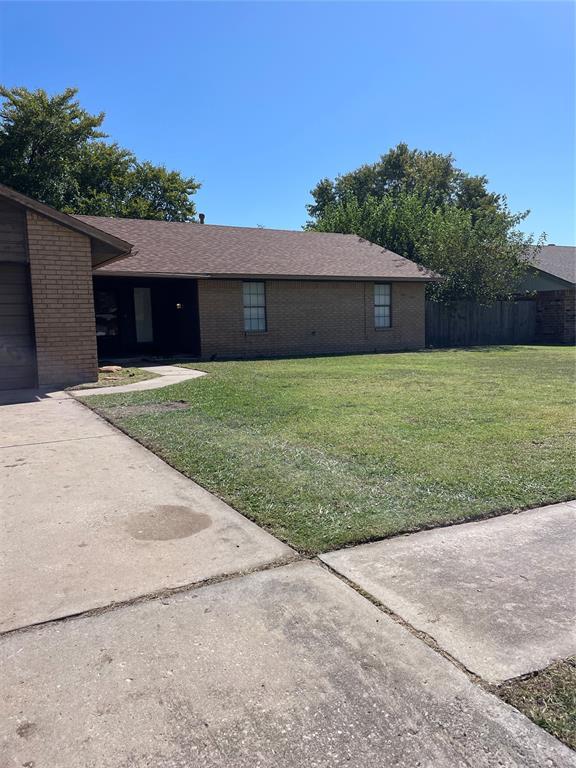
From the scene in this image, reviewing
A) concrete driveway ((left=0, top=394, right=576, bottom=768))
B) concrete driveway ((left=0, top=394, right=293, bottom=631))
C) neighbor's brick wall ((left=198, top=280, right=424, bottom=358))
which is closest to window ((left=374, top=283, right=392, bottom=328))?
neighbor's brick wall ((left=198, top=280, right=424, bottom=358))

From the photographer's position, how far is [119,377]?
12.5 metres

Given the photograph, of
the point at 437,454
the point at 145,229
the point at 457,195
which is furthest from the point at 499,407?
the point at 457,195

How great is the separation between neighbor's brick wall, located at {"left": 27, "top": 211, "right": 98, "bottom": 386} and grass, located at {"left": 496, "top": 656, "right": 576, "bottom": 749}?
1049 cm

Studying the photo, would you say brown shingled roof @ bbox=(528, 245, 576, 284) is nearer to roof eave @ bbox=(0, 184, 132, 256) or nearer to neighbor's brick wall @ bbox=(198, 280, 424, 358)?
neighbor's brick wall @ bbox=(198, 280, 424, 358)

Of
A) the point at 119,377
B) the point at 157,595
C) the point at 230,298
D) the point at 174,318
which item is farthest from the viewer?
the point at 174,318

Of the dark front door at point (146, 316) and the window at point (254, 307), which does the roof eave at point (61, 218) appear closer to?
the dark front door at point (146, 316)

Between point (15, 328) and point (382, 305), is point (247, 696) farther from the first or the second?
point (382, 305)

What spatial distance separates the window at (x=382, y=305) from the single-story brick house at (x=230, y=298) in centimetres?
4

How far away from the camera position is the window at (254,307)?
60.4ft

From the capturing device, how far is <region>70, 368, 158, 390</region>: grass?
11196 millimetres

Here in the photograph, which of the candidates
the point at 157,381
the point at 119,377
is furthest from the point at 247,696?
the point at 119,377

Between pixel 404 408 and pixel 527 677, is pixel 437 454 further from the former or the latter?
pixel 527 677

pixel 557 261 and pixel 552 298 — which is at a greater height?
pixel 557 261

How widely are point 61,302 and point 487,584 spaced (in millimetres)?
9967
